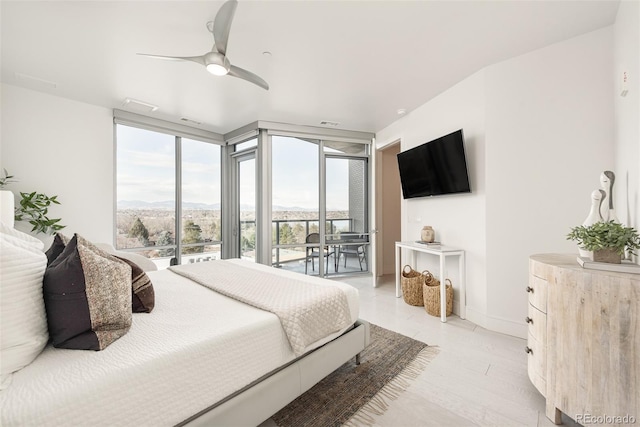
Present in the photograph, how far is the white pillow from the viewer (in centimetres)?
88

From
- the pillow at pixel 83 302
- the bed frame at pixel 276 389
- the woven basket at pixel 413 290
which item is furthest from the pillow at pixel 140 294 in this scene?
the woven basket at pixel 413 290

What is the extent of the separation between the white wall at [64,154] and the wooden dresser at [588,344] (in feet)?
15.6

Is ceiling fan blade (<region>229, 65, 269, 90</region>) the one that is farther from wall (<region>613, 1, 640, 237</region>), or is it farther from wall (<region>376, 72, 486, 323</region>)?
wall (<region>613, 1, 640, 237</region>)

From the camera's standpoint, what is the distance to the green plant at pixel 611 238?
1298mm

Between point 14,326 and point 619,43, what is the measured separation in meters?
3.72

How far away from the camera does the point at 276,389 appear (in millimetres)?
1330

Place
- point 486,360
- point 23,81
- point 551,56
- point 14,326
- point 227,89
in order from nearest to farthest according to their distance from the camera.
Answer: point 14,326 → point 486,360 → point 551,56 → point 23,81 → point 227,89

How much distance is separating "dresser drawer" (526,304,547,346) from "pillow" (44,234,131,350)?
7.13ft

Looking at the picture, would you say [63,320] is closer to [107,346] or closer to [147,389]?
[107,346]

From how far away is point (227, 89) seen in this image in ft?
10.0

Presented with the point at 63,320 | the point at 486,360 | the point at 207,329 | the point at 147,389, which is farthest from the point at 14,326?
the point at 486,360

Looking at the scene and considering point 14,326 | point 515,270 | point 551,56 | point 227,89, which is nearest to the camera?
point 14,326

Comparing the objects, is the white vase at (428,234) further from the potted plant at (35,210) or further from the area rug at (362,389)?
the potted plant at (35,210)

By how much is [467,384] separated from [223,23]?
9.44 ft
